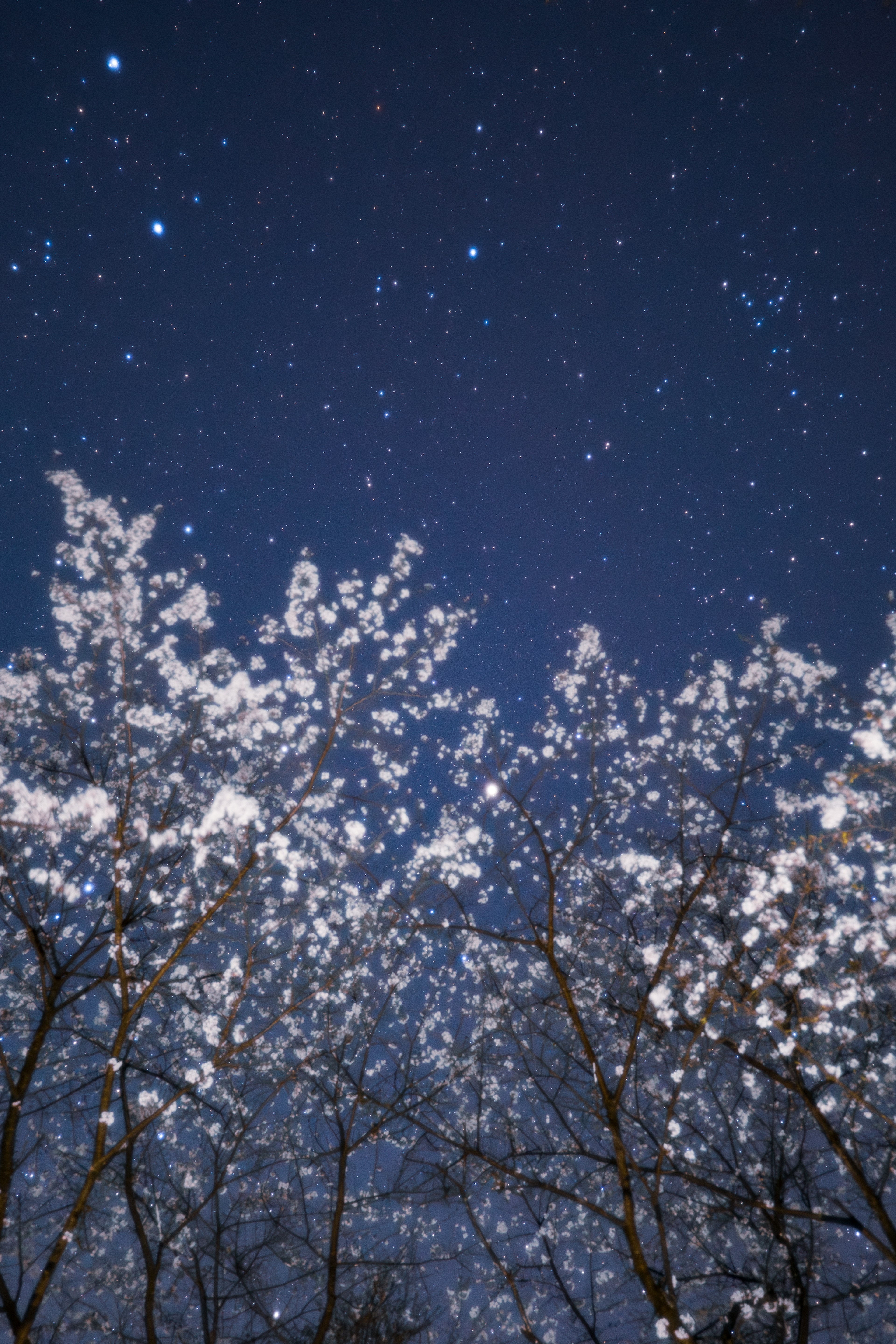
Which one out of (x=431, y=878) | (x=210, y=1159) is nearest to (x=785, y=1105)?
(x=431, y=878)

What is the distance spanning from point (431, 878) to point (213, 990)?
861 centimetres

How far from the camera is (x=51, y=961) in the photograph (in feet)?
20.1

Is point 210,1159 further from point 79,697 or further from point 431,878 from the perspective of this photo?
point 431,878

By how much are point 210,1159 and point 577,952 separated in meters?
17.6

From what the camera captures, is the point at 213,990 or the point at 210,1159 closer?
the point at 213,990

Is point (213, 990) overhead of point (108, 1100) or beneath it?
overhead

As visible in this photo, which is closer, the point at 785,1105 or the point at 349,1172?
the point at 785,1105

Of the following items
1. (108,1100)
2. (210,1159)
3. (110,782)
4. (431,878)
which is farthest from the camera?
(210,1159)

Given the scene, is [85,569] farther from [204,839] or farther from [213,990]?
[213,990]

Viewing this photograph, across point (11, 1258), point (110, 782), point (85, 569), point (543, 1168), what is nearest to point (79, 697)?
point (110, 782)

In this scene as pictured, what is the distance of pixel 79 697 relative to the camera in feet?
26.3

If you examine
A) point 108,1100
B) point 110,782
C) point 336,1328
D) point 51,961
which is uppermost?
point 110,782

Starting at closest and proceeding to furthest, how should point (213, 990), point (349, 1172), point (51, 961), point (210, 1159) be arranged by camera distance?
1. point (51, 961)
2. point (213, 990)
3. point (210, 1159)
4. point (349, 1172)

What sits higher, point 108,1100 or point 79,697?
point 79,697
